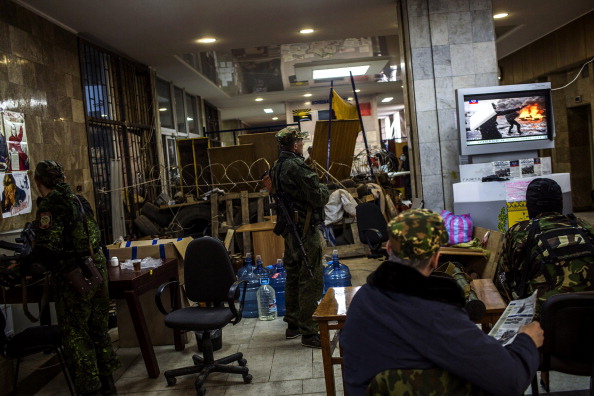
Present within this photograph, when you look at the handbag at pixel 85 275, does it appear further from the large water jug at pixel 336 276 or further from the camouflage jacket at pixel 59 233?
the large water jug at pixel 336 276

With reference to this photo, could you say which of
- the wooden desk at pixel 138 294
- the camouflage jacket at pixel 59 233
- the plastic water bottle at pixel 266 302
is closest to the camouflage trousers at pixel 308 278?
the plastic water bottle at pixel 266 302

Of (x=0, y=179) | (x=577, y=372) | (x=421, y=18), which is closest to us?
(x=577, y=372)

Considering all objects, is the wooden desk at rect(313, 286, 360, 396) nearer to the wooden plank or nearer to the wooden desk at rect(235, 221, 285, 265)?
the wooden desk at rect(235, 221, 285, 265)

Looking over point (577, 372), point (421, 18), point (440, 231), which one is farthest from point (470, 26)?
point (440, 231)

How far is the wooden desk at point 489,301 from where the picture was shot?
275 cm

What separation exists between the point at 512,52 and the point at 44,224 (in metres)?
11.5

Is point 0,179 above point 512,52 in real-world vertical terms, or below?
below

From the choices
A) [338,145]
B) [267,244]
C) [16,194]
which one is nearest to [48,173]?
[16,194]

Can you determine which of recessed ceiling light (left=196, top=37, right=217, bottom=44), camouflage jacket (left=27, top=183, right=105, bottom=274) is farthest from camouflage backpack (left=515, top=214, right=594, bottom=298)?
recessed ceiling light (left=196, top=37, right=217, bottom=44)

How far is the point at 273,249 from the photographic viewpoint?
23.4ft

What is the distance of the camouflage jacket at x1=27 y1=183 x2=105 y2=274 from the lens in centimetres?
373

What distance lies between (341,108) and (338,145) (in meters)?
1.06

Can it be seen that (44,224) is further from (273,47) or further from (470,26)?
(273,47)

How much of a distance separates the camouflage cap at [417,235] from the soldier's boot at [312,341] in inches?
119
